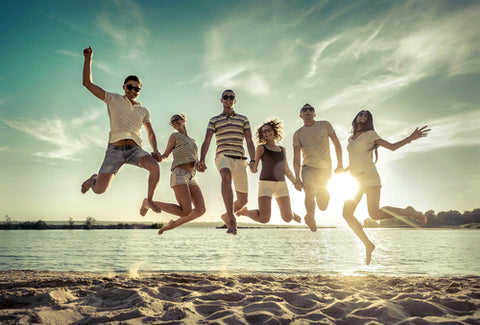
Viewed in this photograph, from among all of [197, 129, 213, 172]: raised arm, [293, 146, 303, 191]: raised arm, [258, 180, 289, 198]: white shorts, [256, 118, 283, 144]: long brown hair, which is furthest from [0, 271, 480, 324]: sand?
[256, 118, 283, 144]: long brown hair

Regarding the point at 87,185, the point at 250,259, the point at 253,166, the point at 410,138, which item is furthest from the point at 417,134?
the point at 250,259

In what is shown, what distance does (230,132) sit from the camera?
783 cm

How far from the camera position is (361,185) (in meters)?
7.40

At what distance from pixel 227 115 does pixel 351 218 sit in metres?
4.01

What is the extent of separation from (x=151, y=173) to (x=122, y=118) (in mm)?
1253

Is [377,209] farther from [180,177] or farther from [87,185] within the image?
[87,185]

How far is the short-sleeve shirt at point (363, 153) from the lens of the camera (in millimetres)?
7387

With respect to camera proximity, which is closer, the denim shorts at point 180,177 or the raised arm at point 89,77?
the raised arm at point 89,77

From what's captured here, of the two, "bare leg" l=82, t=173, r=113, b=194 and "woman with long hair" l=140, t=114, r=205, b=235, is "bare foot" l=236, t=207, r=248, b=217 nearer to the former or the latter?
"woman with long hair" l=140, t=114, r=205, b=235

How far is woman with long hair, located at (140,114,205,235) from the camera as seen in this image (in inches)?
299

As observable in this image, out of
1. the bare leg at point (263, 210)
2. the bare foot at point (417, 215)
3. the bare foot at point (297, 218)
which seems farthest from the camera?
the bare foot at point (297, 218)

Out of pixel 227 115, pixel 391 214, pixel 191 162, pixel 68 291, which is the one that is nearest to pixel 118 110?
pixel 191 162

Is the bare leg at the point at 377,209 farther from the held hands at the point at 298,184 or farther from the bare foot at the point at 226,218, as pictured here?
the bare foot at the point at 226,218

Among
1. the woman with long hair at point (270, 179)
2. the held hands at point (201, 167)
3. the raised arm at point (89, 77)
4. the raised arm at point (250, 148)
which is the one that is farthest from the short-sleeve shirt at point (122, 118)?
the woman with long hair at point (270, 179)
